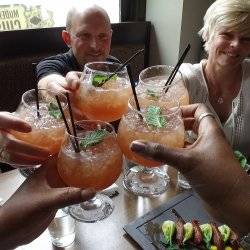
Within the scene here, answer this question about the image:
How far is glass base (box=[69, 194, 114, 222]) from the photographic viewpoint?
1135 mm

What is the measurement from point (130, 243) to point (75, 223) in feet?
0.66

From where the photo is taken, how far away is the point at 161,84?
47.3 inches

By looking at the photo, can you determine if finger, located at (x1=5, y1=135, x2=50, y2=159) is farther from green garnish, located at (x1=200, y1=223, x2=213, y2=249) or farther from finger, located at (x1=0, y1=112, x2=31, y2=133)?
green garnish, located at (x1=200, y1=223, x2=213, y2=249)

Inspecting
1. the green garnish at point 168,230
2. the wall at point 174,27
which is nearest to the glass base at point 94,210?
the green garnish at point 168,230

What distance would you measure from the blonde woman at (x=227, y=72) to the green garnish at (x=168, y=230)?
902 mm

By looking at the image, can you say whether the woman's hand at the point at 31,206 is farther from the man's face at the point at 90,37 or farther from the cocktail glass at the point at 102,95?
the man's face at the point at 90,37

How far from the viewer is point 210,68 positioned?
194 cm

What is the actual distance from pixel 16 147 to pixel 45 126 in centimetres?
10

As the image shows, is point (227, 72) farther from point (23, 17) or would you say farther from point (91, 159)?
point (23, 17)

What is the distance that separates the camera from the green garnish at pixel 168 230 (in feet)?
3.36

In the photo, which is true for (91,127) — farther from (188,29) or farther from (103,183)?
(188,29)

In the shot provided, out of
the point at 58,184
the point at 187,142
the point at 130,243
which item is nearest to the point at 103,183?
the point at 58,184

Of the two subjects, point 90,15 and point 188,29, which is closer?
point 90,15

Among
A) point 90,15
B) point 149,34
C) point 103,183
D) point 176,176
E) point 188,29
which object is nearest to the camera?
point 103,183
